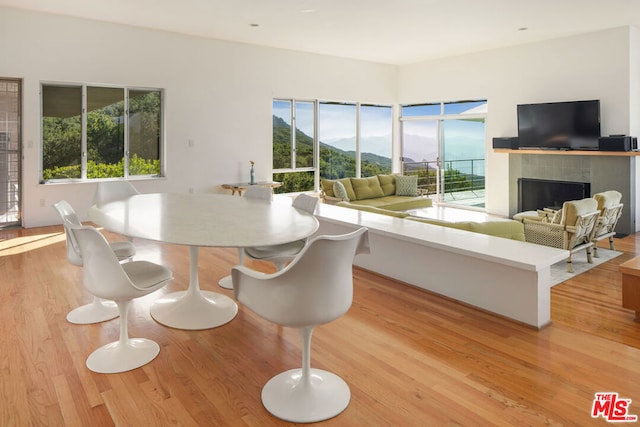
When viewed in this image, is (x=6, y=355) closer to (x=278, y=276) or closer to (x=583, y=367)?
(x=278, y=276)

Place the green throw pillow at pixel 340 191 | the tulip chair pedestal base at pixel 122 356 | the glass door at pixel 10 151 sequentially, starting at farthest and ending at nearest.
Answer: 1. the green throw pillow at pixel 340 191
2. the glass door at pixel 10 151
3. the tulip chair pedestal base at pixel 122 356

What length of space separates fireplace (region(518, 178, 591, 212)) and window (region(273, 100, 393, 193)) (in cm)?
323

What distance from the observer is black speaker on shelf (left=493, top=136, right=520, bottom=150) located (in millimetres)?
8172

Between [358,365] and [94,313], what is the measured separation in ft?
6.17

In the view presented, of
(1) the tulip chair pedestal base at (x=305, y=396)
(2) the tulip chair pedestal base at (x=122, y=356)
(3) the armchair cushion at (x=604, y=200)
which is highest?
(3) the armchair cushion at (x=604, y=200)

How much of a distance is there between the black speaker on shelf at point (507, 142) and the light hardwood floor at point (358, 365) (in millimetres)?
4868

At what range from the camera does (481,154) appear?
359 inches

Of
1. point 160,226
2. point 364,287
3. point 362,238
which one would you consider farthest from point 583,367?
point 160,226

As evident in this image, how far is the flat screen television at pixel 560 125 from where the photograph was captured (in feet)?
23.4

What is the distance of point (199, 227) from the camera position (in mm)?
2641

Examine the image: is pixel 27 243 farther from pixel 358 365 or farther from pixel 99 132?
pixel 358 365

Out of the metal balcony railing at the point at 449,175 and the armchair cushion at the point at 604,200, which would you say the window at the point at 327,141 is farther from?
the armchair cushion at the point at 604,200

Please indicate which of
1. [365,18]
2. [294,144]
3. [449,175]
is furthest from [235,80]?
[449,175]

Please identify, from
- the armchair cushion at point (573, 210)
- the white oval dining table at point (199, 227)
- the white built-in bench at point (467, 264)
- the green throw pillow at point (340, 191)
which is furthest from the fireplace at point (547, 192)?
the white oval dining table at point (199, 227)
